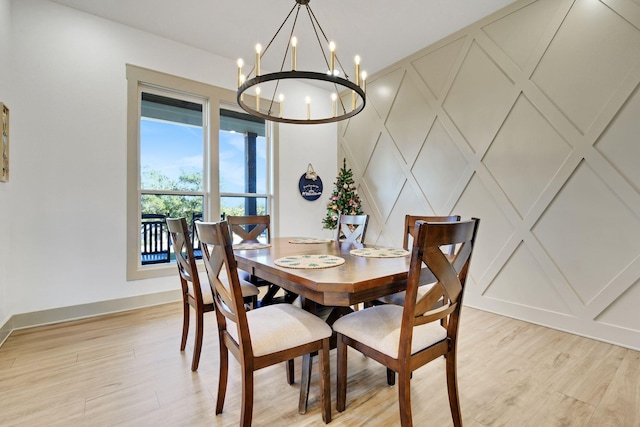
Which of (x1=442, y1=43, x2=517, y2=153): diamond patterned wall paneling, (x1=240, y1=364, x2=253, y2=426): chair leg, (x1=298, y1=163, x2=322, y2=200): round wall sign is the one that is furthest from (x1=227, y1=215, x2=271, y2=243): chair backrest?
(x1=442, y1=43, x2=517, y2=153): diamond patterned wall paneling

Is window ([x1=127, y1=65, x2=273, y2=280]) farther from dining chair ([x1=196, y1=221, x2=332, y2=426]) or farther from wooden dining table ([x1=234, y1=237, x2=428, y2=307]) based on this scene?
dining chair ([x1=196, y1=221, x2=332, y2=426])

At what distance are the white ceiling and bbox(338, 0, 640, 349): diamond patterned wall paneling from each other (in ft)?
0.99

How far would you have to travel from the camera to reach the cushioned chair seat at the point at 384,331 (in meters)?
1.26

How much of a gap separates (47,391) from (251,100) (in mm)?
3502

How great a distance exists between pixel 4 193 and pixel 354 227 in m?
3.00

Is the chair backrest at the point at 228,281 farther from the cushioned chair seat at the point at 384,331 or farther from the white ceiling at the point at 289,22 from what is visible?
the white ceiling at the point at 289,22

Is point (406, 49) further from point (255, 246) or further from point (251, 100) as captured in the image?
point (255, 246)

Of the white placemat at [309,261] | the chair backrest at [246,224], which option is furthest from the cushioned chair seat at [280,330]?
the chair backrest at [246,224]

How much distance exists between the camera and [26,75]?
2.58 metres

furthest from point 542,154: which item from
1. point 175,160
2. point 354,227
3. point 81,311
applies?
point 81,311

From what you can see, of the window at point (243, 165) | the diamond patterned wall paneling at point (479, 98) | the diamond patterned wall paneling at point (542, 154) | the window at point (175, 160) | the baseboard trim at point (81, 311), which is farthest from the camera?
the window at point (243, 165)

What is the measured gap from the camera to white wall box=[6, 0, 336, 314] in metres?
2.57

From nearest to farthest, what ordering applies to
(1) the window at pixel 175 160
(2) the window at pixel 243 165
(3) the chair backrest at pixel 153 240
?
1. (1) the window at pixel 175 160
2. (3) the chair backrest at pixel 153 240
3. (2) the window at pixel 243 165

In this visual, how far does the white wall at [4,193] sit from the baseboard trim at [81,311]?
4.2 inches
